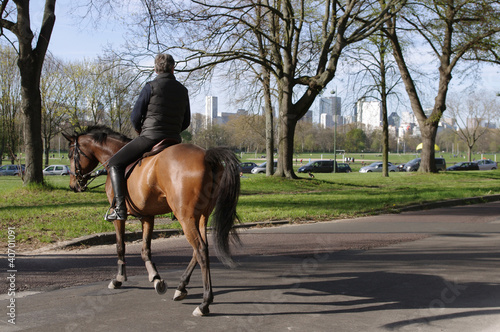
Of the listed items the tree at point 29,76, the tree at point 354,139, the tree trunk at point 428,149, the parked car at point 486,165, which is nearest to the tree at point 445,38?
the tree trunk at point 428,149

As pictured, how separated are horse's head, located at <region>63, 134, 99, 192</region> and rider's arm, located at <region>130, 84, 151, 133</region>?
133 centimetres

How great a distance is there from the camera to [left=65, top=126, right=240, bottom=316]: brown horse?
471cm

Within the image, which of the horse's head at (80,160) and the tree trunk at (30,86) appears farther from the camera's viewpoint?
the tree trunk at (30,86)

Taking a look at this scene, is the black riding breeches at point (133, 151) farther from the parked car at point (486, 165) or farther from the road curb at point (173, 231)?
the parked car at point (486, 165)

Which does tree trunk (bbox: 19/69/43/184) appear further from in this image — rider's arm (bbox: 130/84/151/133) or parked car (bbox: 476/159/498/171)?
parked car (bbox: 476/159/498/171)

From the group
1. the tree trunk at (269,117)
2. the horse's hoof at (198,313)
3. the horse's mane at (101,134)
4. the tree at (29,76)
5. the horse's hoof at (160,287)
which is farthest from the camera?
the tree trunk at (269,117)

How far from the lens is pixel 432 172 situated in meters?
29.6

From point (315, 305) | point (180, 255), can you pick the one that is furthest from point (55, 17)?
point (315, 305)

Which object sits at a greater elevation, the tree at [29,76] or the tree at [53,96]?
the tree at [53,96]

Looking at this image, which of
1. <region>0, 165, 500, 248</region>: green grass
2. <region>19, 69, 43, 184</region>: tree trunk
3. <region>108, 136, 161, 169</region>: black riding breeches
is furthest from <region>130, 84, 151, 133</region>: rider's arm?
<region>19, 69, 43, 184</region>: tree trunk

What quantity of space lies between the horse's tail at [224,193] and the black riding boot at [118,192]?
1.18m

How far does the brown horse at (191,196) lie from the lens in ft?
15.4

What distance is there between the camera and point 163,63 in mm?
5320

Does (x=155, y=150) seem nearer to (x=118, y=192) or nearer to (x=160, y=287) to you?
(x=118, y=192)
